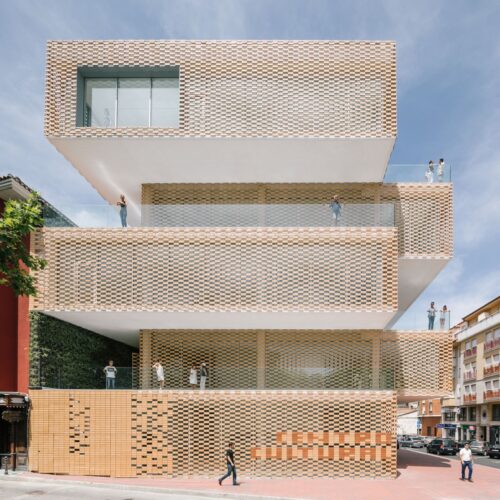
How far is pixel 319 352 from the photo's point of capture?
65.5 ft

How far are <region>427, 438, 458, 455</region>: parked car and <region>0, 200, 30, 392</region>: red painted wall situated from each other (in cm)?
2705

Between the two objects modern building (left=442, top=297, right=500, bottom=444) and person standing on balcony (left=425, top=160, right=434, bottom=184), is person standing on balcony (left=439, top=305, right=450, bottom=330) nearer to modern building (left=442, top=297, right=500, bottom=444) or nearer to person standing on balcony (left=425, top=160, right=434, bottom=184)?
person standing on balcony (left=425, top=160, right=434, bottom=184)

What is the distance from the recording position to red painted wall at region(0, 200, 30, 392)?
1911 cm

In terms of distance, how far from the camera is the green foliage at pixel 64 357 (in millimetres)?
17750

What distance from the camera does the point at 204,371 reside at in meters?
18.4

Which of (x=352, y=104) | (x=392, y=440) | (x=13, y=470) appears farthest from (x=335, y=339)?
(x=13, y=470)

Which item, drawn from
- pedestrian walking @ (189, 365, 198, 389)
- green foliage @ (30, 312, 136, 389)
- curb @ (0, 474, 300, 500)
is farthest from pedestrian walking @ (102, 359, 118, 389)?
curb @ (0, 474, 300, 500)

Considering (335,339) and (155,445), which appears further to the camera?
(335,339)

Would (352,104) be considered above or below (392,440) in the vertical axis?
above

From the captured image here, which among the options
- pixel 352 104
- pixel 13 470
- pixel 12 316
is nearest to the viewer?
pixel 13 470

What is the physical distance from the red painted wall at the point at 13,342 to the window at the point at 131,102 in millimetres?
7149

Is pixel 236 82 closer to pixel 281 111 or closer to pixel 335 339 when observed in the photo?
pixel 281 111

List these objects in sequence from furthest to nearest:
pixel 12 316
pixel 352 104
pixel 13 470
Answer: pixel 12 316 → pixel 352 104 → pixel 13 470

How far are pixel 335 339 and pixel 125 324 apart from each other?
778 centimetres
